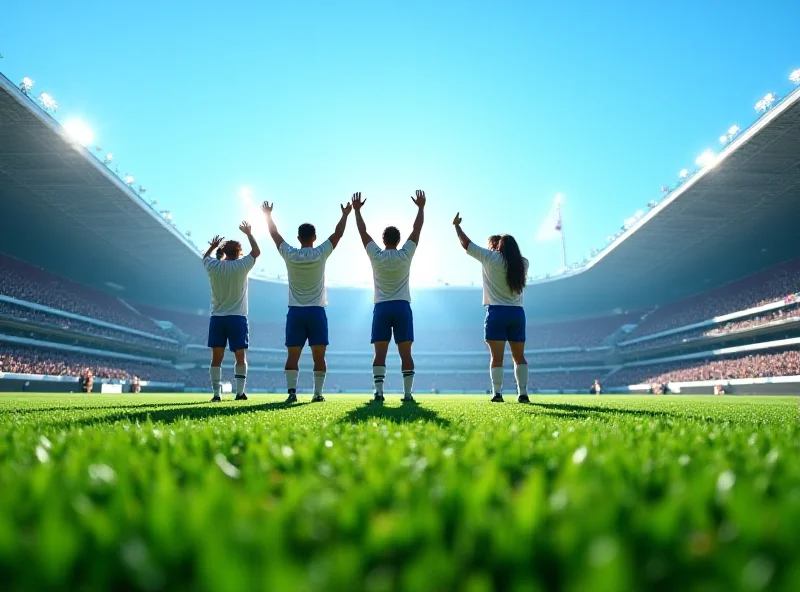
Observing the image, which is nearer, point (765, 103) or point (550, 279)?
point (765, 103)

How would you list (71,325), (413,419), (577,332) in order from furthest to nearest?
(577,332) → (71,325) → (413,419)

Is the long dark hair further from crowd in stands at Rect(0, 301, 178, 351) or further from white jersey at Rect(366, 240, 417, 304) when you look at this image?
crowd in stands at Rect(0, 301, 178, 351)

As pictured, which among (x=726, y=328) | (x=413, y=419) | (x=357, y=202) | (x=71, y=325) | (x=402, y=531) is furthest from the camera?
(x=726, y=328)

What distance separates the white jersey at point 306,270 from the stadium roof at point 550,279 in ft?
61.8

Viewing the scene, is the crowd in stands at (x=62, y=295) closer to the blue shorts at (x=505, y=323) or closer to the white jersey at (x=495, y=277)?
the white jersey at (x=495, y=277)

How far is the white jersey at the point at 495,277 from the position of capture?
680 cm

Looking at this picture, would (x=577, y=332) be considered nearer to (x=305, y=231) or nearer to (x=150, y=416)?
(x=305, y=231)

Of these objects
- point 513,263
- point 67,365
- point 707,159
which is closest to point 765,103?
point 707,159

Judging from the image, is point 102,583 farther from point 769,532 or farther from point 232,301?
point 232,301

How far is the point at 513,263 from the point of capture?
6789mm

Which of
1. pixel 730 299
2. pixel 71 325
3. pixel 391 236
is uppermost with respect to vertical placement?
pixel 730 299

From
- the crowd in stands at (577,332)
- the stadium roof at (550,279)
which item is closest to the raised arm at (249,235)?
the stadium roof at (550,279)

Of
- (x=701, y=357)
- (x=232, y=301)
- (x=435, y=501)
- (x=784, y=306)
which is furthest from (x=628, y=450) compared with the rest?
(x=701, y=357)

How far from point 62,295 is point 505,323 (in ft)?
131
